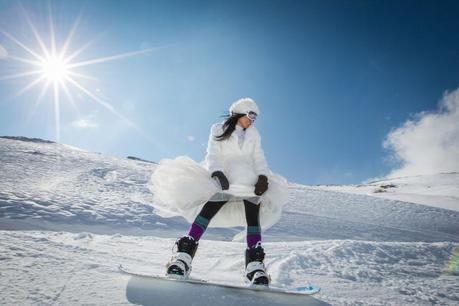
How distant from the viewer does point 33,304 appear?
1.67 meters

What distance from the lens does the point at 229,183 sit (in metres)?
2.86

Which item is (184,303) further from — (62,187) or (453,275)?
(62,187)

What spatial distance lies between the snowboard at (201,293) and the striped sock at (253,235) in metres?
0.44

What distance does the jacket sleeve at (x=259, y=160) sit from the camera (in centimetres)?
297

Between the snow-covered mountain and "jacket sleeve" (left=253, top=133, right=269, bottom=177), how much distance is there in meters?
0.92

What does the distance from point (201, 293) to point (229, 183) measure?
102 centimetres

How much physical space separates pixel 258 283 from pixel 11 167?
31.2ft

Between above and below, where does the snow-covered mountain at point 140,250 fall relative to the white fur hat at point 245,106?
below

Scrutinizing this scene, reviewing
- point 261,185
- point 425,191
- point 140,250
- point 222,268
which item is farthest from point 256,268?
point 425,191

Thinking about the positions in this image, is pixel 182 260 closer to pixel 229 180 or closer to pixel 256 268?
pixel 256 268

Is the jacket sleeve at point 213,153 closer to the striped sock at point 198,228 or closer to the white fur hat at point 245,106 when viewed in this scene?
the white fur hat at point 245,106

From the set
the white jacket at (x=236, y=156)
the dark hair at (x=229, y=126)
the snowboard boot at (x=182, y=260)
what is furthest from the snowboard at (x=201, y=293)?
the dark hair at (x=229, y=126)

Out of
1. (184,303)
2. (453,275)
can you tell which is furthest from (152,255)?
(453,275)

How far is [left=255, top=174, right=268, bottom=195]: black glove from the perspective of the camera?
9.13ft
